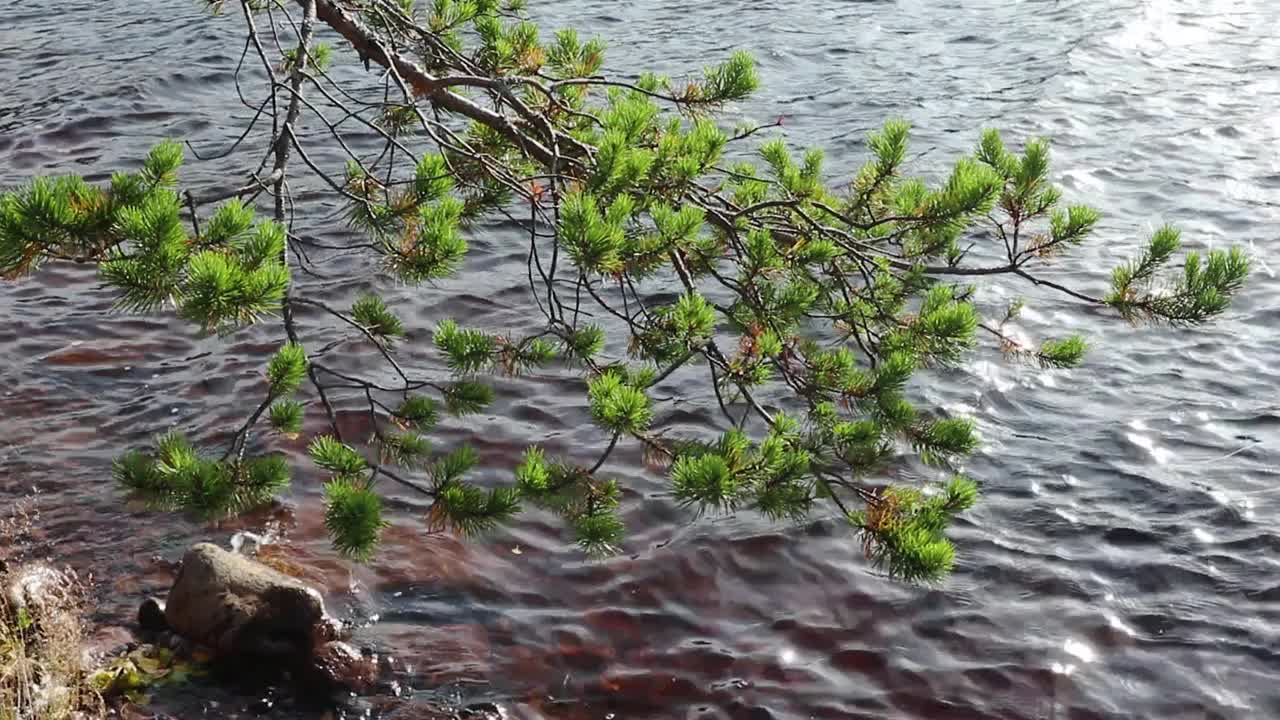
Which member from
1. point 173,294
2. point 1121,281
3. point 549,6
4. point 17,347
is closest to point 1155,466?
point 1121,281

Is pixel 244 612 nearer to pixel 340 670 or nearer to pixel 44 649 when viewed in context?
pixel 340 670

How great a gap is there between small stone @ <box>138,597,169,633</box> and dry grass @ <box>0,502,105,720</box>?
292mm

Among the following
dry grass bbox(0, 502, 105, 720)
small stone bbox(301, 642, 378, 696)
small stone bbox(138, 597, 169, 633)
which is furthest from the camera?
small stone bbox(138, 597, 169, 633)

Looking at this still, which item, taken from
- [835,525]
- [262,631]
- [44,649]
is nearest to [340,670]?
[262,631]

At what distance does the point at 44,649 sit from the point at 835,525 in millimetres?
4421

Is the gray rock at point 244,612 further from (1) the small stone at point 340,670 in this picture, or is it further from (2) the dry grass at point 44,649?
(2) the dry grass at point 44,649

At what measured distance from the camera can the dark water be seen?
6711 mm

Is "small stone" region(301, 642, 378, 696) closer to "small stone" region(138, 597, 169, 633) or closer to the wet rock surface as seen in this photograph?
the wet rock surface

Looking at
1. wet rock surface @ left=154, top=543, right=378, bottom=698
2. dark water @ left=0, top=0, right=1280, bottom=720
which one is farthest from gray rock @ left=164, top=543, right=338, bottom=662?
dark water @ left=0, top=0, right=1280, bottom=720

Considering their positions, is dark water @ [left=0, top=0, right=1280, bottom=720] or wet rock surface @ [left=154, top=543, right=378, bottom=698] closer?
wet rock surface @ [left=154, top=543, right=378, bottom=698]

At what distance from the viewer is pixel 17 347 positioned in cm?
955

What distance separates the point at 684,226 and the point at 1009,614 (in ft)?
12.8

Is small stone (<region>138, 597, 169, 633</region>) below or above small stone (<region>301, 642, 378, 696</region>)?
above

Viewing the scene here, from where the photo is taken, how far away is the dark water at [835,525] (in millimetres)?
6711
